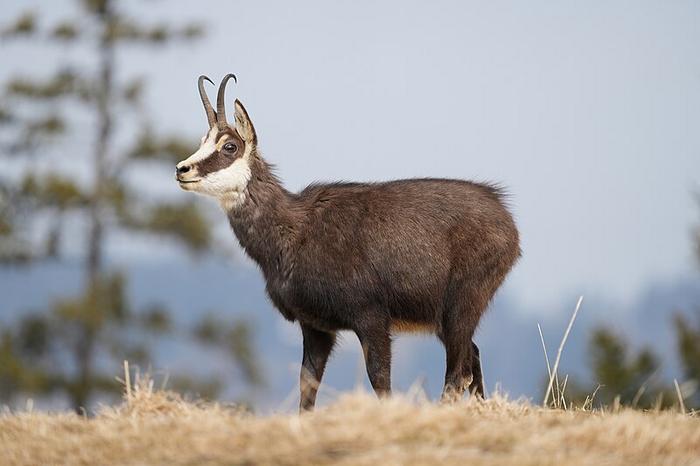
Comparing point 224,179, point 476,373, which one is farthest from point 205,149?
point 476,373

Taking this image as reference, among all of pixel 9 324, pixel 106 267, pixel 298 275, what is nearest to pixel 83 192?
pixel 106 267

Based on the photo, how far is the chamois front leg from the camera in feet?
29.5

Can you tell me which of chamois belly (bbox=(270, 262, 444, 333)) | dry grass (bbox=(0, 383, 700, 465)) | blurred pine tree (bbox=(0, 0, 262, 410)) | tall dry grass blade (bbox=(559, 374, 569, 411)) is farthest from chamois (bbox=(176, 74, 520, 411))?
blurred pine tree (bbox=(0, 0, 262, 410))

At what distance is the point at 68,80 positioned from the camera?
29781 mm

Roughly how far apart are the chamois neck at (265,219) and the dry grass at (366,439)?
249cm

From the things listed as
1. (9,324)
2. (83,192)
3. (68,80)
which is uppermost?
(68,80)

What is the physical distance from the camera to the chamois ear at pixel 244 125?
9.27 metres

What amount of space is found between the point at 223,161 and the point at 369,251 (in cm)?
132

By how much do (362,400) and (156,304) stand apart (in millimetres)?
24999

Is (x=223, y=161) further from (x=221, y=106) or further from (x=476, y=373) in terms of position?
(x=476, y=373)

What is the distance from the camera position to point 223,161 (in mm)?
9234

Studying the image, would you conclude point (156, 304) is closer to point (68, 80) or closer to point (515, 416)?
point (68, 80)

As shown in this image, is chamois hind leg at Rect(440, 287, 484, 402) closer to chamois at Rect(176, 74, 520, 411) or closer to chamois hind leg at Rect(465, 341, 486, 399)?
chamois at Rect(176, 74, 520, 411)

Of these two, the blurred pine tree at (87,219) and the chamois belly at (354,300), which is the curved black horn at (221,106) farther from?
the blurred pine tree at (87,219)
